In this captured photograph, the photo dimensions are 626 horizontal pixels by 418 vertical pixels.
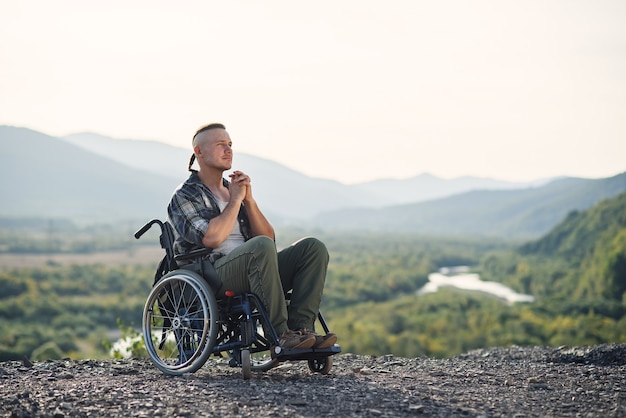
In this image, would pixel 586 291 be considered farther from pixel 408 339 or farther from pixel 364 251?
pixel 364 251

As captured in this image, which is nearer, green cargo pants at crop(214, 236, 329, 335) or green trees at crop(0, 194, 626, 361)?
green cargo pants at crop(214, 236, 329, 335)

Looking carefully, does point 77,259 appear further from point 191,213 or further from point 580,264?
point 191,213

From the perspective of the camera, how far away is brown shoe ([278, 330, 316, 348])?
247 inches

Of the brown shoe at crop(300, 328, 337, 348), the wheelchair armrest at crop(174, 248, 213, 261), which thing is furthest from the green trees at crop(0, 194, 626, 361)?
the brown shoe at crop(300, 328, 337, 348)

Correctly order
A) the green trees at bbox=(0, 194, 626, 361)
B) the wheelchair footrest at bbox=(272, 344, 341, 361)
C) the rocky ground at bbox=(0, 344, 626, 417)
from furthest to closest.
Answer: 1. the green trees at bbox=(0, 194, 626, 361)
2. the wheelchair footrest at bbox=(272, 344, 341, 361)
3. the rocky ground at bbox=(0, 344, 626, 417)

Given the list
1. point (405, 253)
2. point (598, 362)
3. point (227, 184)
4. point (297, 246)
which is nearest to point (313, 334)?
point (297, 246)

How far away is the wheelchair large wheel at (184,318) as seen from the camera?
650cm

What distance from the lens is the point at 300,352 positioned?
6316 millimetres

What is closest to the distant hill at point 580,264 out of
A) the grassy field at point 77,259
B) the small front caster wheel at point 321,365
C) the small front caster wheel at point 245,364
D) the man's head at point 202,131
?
the grassy field at point 77,259

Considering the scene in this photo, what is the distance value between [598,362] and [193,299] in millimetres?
4481

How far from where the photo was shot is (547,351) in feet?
31.5

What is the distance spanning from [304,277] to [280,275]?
0.89ft

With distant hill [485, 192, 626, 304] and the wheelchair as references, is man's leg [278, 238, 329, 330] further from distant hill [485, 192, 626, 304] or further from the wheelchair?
distant hill [485, 192, 626, 304]

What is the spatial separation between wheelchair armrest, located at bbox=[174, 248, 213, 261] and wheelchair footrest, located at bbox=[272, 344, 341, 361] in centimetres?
99
